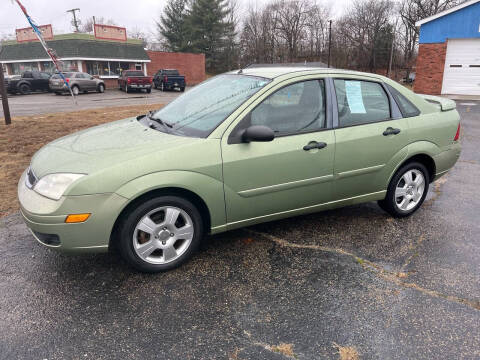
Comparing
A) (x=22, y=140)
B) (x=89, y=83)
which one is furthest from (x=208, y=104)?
(x=89, y=83)

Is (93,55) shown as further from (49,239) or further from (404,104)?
(49,239)

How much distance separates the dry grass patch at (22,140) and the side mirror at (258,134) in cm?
320

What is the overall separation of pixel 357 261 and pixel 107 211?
2164 millimetres

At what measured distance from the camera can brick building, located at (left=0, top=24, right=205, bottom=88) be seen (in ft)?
112

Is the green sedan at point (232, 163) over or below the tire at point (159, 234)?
over

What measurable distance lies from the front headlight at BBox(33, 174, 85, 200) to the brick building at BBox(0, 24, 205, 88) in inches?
1310

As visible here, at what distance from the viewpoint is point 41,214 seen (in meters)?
2.74

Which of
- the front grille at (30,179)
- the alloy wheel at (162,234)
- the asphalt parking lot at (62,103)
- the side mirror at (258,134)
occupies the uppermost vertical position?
the side mirror at (258,134)

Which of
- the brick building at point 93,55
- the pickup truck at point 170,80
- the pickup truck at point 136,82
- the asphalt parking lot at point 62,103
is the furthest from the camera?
the brick building at point 93,55

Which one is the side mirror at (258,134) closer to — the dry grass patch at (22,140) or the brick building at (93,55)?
the dry grass patch at (22,140)

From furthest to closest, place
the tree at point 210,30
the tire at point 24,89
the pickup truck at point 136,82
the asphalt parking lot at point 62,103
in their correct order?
1. the tree at point 210,30
2. the pickup truck at point 136,82
3. the tire at point 24,89
4. the asphalt parking lot at point 62,103

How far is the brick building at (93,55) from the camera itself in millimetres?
34219

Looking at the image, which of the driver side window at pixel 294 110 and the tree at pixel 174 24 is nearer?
the driver side window at pixel 294 110

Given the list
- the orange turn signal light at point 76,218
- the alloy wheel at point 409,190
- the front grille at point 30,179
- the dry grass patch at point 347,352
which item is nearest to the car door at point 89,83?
the front grille at point 30,179
